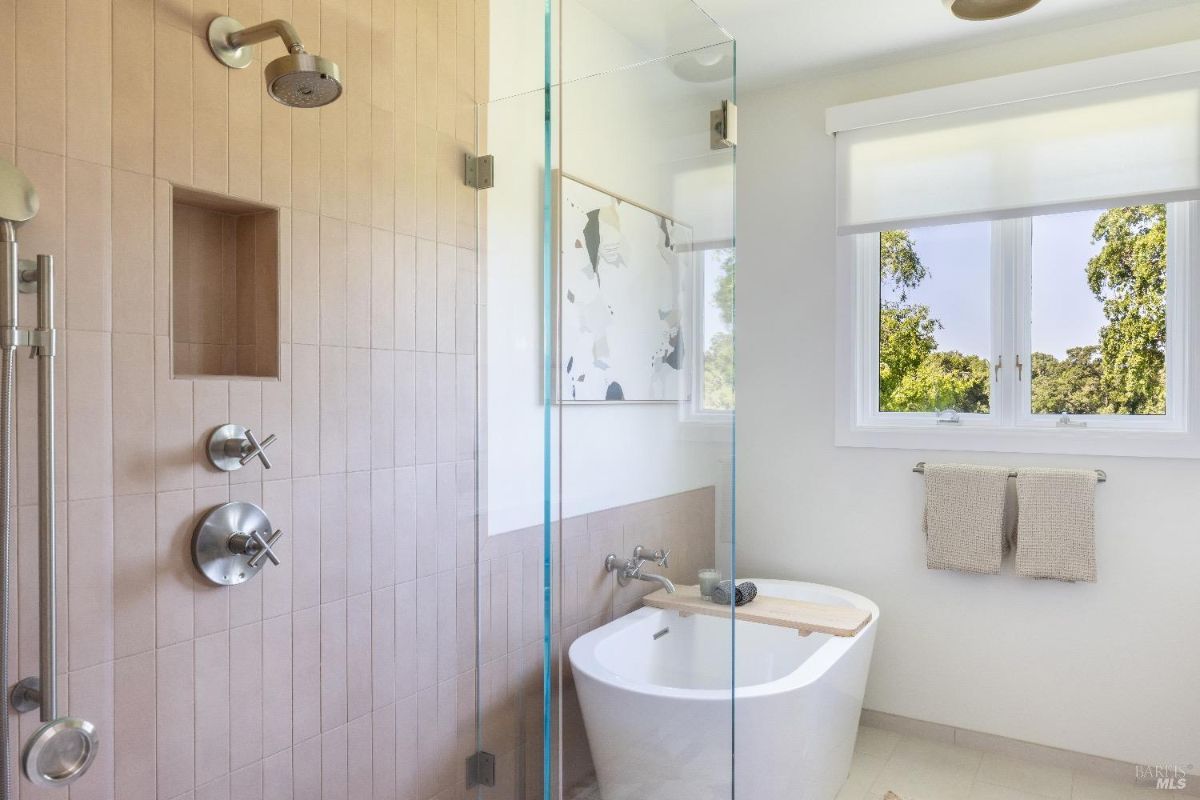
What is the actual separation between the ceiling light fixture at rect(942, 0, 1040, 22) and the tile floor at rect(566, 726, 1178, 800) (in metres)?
2.38

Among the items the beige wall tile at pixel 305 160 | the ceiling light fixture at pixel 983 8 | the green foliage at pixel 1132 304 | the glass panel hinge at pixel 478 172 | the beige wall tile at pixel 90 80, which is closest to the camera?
the beige wall tile at pixel 90 80

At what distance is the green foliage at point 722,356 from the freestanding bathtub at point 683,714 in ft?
1.62

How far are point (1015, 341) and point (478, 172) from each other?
84.5 inches

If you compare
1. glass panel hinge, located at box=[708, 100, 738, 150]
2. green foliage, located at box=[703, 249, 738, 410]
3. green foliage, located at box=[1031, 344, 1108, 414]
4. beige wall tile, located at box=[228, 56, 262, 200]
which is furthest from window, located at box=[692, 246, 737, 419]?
green foliage, located at box=[1031, 344, 1108, 414]

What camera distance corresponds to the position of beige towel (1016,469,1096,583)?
8.57 ft

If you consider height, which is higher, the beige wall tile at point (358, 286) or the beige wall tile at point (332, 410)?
the beige wall tile at point (358, 286)

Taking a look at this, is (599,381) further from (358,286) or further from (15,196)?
(15,196)

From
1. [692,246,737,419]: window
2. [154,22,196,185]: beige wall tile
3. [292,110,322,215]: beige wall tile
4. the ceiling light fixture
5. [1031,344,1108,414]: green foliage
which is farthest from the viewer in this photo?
[1031,344,1108,414]: green foliage

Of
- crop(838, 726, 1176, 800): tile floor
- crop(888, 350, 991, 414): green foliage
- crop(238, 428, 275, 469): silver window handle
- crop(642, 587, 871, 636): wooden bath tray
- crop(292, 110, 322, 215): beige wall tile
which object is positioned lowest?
crop(838, 726, 1176, 800): tile floor

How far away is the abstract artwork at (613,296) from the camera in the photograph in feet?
5.09

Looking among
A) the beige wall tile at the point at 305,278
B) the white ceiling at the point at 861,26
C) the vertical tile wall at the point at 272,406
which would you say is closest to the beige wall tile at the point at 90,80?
the vertical tile wall at the point at 272,406

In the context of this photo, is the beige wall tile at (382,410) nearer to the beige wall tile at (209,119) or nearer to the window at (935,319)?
the beige wall tile at (209,119)

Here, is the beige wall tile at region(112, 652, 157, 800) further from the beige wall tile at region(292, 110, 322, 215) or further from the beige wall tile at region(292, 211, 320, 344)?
the beige wall tile at region(292, 110, 322, 215)

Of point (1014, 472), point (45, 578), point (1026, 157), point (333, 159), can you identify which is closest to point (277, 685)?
point (45, 578)
